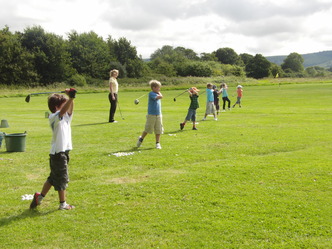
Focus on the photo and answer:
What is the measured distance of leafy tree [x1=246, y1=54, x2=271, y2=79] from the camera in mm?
135250

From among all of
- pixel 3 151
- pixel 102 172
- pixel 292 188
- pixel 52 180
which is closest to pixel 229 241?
pixel 292 188

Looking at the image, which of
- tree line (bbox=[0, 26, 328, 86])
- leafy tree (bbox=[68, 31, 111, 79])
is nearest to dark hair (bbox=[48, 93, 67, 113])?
tree line (bbox=[0, 26, 328, 86])

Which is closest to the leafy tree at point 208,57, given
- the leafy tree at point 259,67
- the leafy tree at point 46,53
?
the leafy tree at point 259,67

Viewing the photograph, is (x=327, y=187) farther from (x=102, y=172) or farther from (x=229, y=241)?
(x=102, y=172)

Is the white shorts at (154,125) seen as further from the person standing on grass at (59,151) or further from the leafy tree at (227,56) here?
the leafy tree at (227,56)

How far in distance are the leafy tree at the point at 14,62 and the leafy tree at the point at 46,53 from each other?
86.4 inches

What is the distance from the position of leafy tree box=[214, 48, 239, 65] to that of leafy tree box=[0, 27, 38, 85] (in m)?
99.2

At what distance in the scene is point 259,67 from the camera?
136125 millimetres

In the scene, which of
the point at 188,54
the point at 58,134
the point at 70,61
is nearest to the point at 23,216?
the point at 58,134

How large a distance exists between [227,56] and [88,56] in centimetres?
8234

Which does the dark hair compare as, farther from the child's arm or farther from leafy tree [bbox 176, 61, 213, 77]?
leafy tree [bbox 176, 61, 213, 77]

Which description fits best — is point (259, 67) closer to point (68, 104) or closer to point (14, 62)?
point (14, 62)

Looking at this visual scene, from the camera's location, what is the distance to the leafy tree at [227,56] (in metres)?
156

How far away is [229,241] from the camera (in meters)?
5.10
